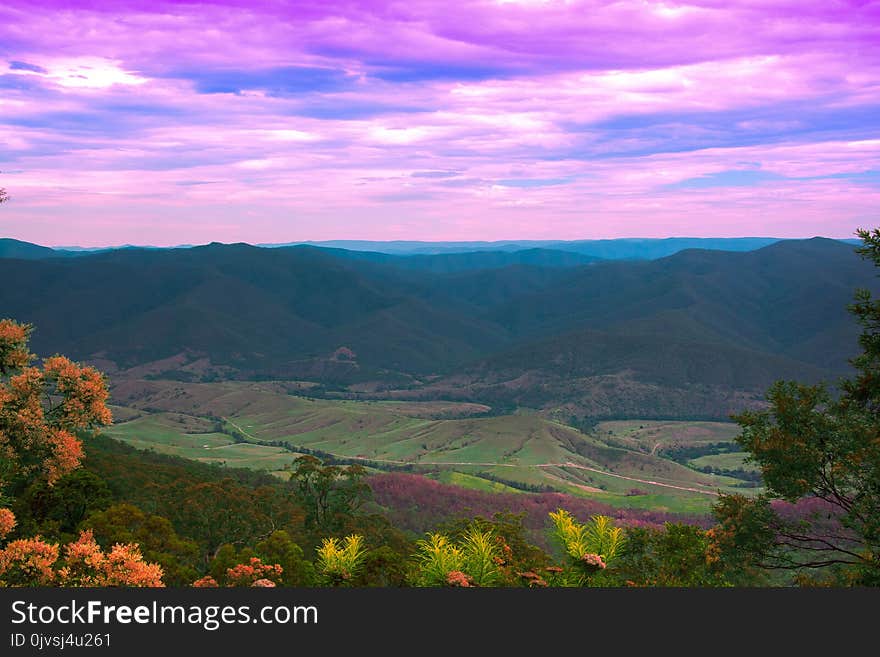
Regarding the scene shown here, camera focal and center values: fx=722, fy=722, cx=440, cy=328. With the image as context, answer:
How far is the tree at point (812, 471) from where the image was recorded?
818 inches

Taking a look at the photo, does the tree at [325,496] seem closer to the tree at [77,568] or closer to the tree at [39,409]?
the tree at [39,409]

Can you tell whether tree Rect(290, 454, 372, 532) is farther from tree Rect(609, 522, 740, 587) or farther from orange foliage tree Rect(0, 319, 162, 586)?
tree Rect(609, 522, 740, 587)

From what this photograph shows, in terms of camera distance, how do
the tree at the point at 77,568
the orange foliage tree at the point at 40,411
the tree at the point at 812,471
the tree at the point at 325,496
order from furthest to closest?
1. the tree at the point at 325,496
2. the orange foliage tree at the point at 40,411
3. the tree at the point at 812,471
4. the tree at the point at 77,568

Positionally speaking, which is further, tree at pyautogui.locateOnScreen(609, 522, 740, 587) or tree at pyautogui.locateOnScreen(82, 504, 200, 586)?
tree at pyautogui.locateOnScreen(82, 504, 200, 586)

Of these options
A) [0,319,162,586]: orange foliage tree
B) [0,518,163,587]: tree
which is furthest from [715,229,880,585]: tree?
[0,319,162,586]: orange foliage tree

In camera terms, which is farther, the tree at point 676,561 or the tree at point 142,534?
the tree at point 142,534

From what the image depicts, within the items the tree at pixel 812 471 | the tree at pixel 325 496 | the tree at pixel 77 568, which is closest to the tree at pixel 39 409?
the tree at pixel 77 568

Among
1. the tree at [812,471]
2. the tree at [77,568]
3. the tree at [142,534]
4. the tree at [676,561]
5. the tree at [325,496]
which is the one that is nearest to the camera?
the tree at [77,568]

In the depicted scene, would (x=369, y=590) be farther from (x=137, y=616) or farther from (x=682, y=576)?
(x=682, y=576)

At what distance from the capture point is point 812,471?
21.7 metres

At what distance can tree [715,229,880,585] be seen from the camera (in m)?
20.8

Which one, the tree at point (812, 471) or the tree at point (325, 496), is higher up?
the tree at point (812, 471)

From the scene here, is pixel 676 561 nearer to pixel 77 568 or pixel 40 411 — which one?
pixel 77 568

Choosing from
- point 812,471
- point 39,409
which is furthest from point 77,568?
point 812,471
